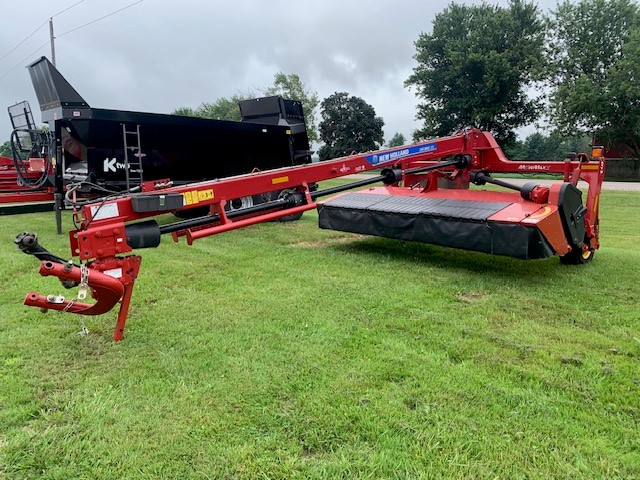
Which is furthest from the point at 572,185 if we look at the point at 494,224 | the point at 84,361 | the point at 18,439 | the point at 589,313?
the point at 18,439

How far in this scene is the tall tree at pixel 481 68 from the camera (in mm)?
32719

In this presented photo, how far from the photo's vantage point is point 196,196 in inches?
144

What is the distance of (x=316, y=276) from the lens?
16.7ft

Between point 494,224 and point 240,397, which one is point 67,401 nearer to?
point 240,397

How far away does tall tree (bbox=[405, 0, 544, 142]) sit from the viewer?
32.7 m

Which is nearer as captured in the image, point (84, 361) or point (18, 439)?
point (18, 439)

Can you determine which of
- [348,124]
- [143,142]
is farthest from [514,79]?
[143,142]

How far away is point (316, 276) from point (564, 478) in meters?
3.31

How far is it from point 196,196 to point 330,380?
1731mm

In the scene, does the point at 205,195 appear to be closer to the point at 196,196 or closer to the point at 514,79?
the point at 196,196

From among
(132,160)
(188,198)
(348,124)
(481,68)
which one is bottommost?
(188,198)

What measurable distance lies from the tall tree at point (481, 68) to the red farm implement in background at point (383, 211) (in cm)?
2911

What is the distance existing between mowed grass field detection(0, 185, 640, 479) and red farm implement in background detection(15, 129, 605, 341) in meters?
0.45

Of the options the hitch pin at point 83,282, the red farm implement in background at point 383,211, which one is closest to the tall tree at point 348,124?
the red farm implement in background at point 383,211
